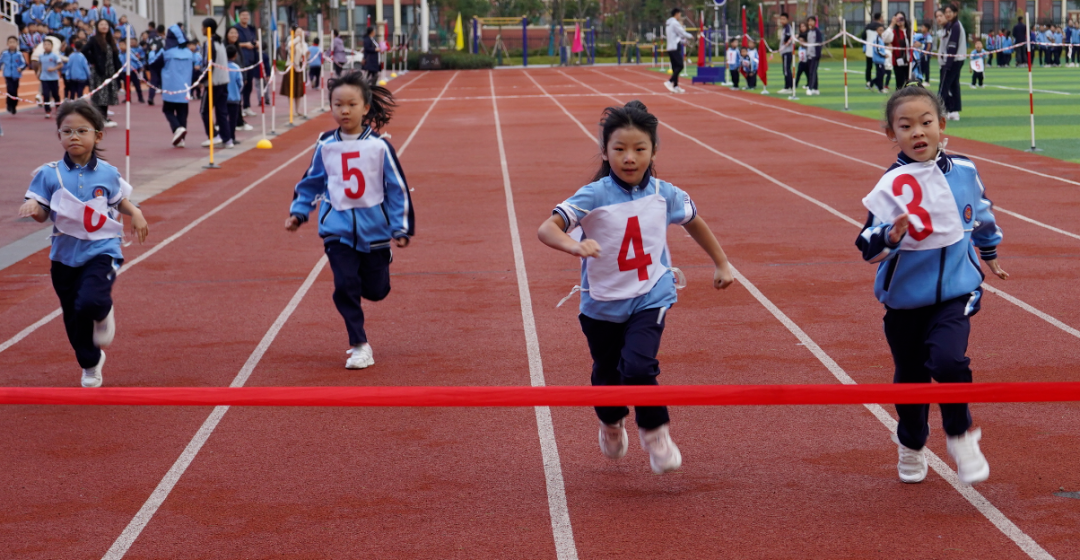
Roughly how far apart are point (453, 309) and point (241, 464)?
318cm

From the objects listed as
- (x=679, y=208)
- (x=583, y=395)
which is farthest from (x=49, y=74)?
(x=583, y=395)

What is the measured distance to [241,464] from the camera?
4.97 m

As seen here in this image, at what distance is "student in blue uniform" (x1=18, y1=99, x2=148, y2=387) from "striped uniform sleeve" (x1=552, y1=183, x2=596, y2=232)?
2.61 meters

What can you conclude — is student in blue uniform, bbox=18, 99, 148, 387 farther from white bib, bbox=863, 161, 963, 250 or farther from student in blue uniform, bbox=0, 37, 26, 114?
student in blue uniform, bbox=0, 37, 26, 114

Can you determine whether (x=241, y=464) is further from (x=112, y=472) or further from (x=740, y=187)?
(x=740, y=187)

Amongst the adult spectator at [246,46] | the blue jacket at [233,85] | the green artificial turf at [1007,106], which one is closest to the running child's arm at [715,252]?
the green artificial turf at [1007,106]

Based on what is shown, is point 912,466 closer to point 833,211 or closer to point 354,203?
point 354,203

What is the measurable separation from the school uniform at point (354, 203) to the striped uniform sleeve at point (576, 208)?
223 centimetres

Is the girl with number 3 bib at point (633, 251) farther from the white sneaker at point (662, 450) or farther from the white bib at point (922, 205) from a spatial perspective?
the white bib at point (922, 205)

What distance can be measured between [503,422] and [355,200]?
1.67 meters

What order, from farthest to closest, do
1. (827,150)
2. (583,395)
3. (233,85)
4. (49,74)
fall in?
(49,74) < (233,85) < (827,150) < (583,395)

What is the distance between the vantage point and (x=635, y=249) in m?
4.47

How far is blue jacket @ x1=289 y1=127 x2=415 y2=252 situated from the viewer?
6539mm

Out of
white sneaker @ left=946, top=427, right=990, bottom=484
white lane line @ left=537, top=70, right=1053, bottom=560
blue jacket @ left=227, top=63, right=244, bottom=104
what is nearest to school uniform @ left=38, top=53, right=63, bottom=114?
blue jacket @ left=227, top=63, right=244, bottom=104
